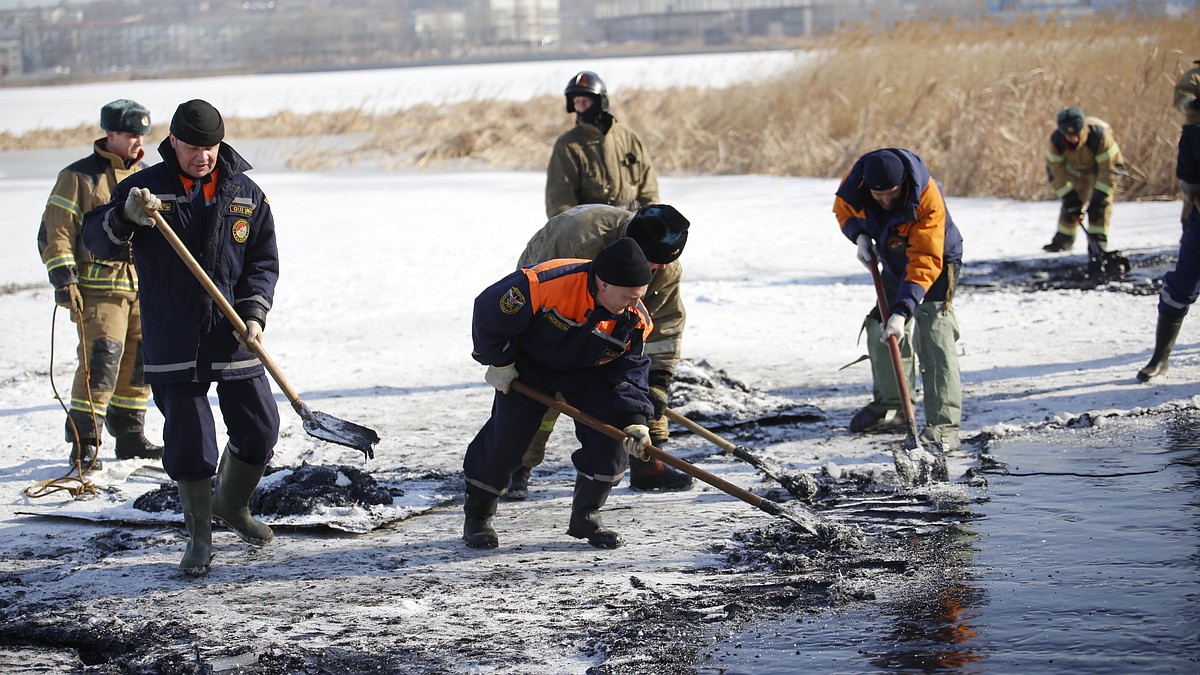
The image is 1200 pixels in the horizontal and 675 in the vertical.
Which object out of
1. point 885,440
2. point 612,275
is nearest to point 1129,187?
point 885,440

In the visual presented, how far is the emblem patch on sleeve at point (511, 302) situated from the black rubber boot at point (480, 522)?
2.93 ft

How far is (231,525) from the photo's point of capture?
5.13 meters

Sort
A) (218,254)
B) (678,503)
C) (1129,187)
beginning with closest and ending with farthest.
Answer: (218,254), (678,503), (1129,187)

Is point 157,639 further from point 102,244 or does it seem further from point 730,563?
point 730,563

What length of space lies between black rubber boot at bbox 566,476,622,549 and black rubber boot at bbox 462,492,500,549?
33cm

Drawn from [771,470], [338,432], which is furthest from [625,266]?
[771,470]

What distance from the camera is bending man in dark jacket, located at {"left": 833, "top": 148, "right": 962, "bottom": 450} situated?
6004 millimetres

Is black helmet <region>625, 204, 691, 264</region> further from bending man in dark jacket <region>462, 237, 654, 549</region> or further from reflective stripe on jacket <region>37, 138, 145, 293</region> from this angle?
reflective stripe on jacket <region>37, 138, 145, 293</region>

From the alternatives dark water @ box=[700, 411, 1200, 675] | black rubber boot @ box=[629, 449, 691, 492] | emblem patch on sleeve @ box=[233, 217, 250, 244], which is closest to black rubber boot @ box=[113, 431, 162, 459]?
emblem patch on sleeve @ box=[233, 217, 250, 244]

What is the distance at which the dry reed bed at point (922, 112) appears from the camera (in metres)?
15.1

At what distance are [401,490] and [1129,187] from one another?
11.8 m

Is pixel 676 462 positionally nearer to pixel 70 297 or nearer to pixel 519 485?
pixel 519 485

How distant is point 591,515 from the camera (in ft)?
16.6

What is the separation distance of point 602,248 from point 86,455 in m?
2.92
